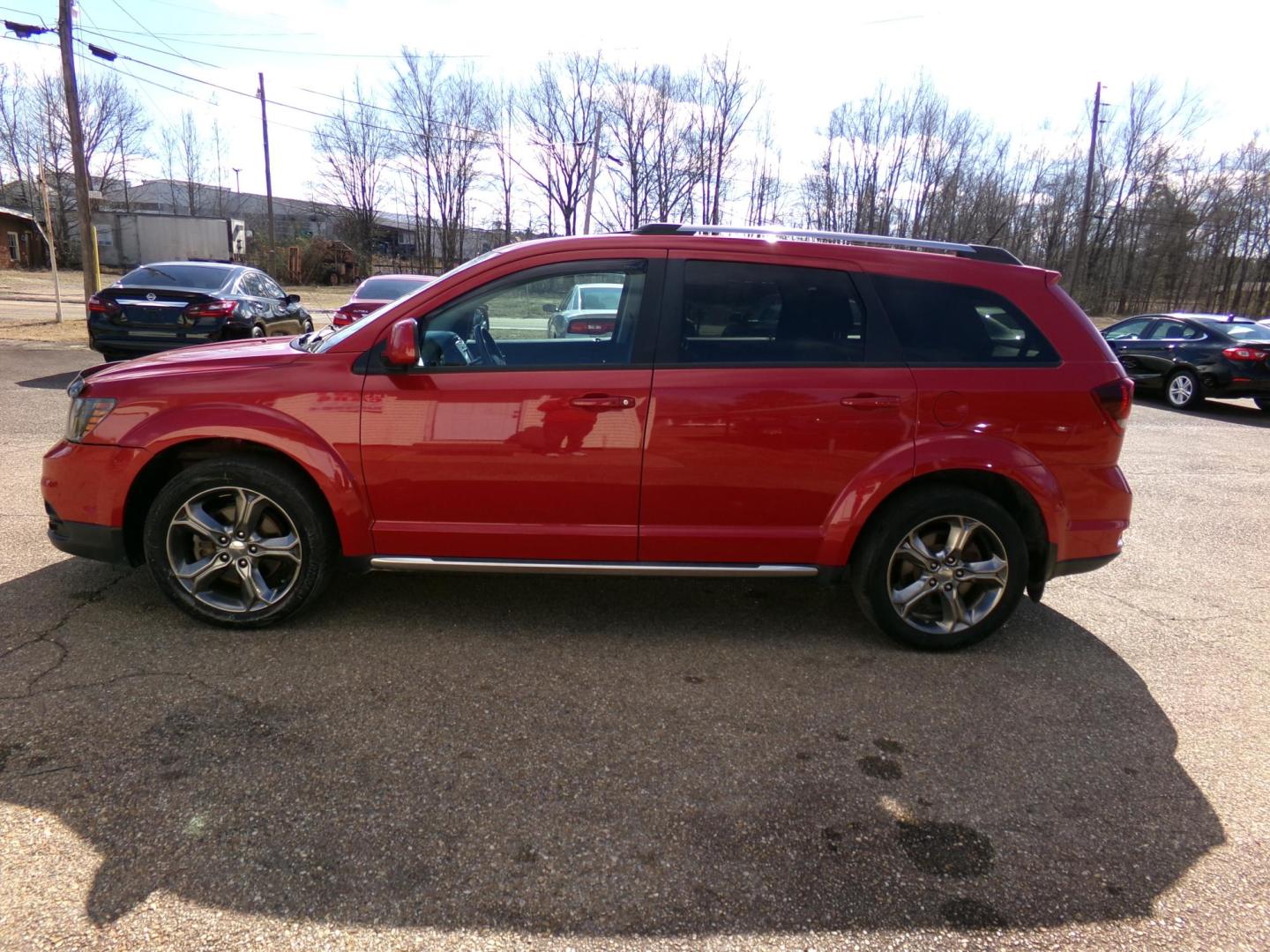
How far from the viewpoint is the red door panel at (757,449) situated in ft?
11.8

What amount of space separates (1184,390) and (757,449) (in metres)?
13.1

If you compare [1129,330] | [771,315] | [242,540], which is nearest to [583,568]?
[771,315]

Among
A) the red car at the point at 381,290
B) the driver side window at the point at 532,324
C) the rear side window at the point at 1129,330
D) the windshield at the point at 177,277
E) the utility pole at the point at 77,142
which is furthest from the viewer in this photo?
the utility pole at the point at 77,142

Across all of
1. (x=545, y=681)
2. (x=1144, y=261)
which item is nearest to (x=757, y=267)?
(x=545, y=681)

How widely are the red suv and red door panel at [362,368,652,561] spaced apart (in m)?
0.01

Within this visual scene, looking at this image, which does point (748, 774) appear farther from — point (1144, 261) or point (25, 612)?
point (1144, 261)

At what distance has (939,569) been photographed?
12.5ft

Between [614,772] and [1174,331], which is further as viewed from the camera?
[1174,331]

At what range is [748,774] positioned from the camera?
9.28ft

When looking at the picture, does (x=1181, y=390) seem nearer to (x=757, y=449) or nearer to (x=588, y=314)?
(x=757, y=449)

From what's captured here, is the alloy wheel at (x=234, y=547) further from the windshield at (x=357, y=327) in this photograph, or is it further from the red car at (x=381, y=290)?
the red car at (x=381, y=290)

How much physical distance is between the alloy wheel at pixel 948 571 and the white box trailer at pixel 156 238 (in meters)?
46.5

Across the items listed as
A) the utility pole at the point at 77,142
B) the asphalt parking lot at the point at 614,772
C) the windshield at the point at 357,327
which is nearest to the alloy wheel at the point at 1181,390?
the asphalt parking lot at the point at 614,772

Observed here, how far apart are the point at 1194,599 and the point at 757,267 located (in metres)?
3.34
